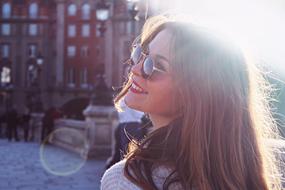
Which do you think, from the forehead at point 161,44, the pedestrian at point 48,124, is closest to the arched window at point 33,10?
the pedestrian at point 48,124

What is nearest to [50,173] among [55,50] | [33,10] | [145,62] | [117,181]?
[145,62]

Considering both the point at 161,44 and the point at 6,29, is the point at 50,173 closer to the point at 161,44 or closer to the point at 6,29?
the point at 161,44

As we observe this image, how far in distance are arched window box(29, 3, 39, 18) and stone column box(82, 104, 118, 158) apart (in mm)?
49521

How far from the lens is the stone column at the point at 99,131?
1428 centimetres

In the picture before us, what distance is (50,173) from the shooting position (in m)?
11.1

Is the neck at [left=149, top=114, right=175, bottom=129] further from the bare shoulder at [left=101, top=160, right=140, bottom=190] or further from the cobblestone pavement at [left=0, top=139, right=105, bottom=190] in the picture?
the cobblestone pavement at [left=0, top=139, right=105, bottom=190]

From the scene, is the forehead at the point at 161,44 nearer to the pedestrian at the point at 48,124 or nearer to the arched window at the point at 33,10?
the pedestrian at the point at 48,124

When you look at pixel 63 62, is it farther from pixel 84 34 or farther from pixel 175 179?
pixel 175 179

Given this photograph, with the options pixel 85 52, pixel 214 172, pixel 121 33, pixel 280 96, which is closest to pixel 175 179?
pixel 214 172

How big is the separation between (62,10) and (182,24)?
58.9m

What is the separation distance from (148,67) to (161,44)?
8cm

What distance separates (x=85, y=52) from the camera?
197ft

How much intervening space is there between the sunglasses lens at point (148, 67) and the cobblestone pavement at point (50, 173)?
749cm

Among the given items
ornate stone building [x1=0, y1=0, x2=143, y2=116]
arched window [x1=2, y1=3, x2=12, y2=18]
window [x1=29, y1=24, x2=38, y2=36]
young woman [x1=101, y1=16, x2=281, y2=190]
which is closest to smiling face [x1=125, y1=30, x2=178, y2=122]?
young woman [x1=101, y1=16, x2=281, y2=190]
